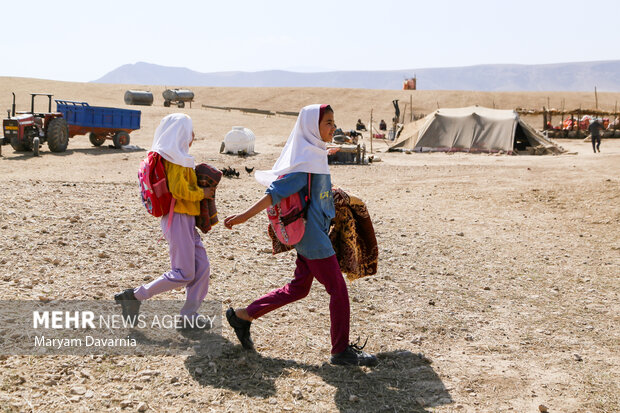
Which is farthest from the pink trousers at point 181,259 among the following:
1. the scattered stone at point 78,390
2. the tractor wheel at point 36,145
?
the tractor wheel at point 36,145

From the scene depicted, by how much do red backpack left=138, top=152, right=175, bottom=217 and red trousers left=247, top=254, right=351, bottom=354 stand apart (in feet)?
2.93

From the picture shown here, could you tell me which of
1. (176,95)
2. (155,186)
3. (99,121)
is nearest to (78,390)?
(155,186)

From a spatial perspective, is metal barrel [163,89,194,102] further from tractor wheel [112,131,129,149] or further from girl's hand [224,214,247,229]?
girl's hand [224,214,247,229]

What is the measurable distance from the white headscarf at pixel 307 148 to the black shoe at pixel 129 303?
1416mm

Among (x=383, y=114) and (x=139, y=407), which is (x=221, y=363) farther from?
(x=383, y=114)

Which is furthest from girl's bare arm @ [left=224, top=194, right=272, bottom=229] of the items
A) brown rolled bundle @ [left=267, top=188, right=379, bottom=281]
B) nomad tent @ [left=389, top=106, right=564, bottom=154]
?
nomad tent @ [left=389, top=106, right=564, bottom=154]

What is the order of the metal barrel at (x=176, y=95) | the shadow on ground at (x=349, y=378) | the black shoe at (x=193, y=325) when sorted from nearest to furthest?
1. the shadow on ground at (x=349, y=378)
2. the black shoe at (x=193, y=325)
3. the metal barrel at (x=176, y=95)

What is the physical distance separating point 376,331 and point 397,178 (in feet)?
35.7

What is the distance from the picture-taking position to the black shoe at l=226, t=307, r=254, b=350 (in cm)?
411

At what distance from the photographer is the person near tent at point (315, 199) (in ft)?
12.0

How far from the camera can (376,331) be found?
4727mm

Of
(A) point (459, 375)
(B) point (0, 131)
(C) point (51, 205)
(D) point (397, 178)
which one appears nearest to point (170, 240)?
(A) point (459, 375)

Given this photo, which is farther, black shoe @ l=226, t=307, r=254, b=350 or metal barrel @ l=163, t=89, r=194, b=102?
metal barrel @ l=163, t=89, r=194, b=102

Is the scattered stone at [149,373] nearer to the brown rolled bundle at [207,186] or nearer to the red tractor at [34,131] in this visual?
the brown rolled bundle at [207,186]
